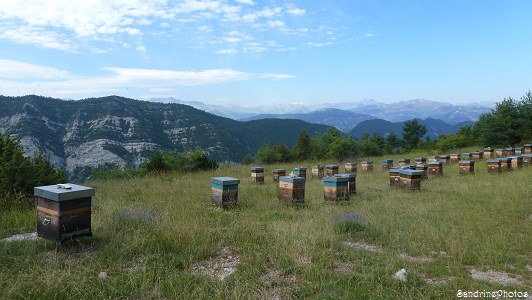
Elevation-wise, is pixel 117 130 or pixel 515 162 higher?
pixel 117 130

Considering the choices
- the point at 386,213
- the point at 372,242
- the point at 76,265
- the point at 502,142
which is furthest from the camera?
the point at 502,142

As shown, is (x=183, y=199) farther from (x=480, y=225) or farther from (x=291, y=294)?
(x=480, y=225)

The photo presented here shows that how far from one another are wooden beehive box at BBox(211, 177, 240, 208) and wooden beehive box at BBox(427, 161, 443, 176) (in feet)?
35.8

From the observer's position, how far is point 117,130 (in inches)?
3231

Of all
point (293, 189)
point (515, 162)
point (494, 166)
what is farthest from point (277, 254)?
point (515, 162)

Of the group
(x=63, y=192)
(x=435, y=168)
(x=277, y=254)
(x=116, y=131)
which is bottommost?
(x=277, y=254)

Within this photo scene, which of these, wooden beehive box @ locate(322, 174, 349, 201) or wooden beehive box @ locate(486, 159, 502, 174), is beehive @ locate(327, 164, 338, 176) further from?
wooden beehive box @ locate(486, 159, 502, 174)

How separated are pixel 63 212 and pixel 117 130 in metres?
85.0

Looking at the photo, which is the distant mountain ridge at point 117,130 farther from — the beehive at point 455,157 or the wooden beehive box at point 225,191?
the wooden beehive box at point 225,191

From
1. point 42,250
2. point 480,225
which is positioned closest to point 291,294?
point 42,250

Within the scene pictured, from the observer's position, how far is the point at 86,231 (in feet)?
17.5

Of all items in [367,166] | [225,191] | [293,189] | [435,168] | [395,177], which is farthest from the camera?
[367,166]

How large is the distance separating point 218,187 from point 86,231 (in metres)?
4.21

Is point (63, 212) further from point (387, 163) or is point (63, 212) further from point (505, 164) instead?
point (505, 164)
